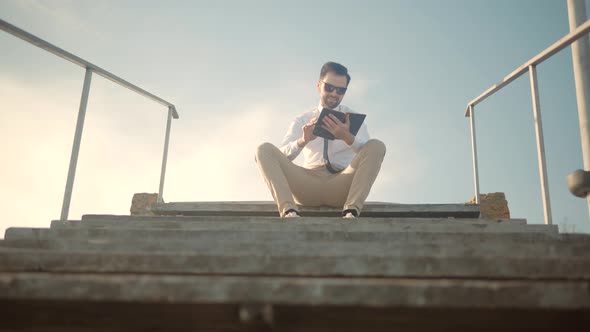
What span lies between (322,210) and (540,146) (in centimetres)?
145

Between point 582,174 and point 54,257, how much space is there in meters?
2.15

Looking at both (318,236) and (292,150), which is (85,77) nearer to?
(292,150)

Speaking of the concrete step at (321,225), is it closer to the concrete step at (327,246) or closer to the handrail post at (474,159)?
the concrete step at (327,246)

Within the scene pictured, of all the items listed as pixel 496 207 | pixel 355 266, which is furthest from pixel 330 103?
pixel 355 266

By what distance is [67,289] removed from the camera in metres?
1.04

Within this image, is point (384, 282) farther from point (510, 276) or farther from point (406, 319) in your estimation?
point (510, 276)

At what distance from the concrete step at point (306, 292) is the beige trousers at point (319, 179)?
1.74 metres

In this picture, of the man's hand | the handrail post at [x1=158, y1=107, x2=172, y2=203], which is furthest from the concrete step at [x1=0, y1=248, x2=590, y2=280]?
the handrail post at [x1=158, y1=107, x2=172, y2=203]

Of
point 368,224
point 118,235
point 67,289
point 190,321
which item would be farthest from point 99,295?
point 368,224

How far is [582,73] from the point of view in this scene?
2.53 metres

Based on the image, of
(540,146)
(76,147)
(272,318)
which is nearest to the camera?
(272,318)

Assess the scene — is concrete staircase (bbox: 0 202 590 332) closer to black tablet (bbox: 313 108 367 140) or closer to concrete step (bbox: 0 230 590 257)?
concrete step (bbox: 0 230 590 257)

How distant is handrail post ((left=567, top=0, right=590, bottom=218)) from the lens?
7.75 ft

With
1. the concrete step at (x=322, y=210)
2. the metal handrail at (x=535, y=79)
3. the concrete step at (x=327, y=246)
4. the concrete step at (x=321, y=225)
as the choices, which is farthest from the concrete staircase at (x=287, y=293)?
→ the concrete step at (x=322, y=210)
